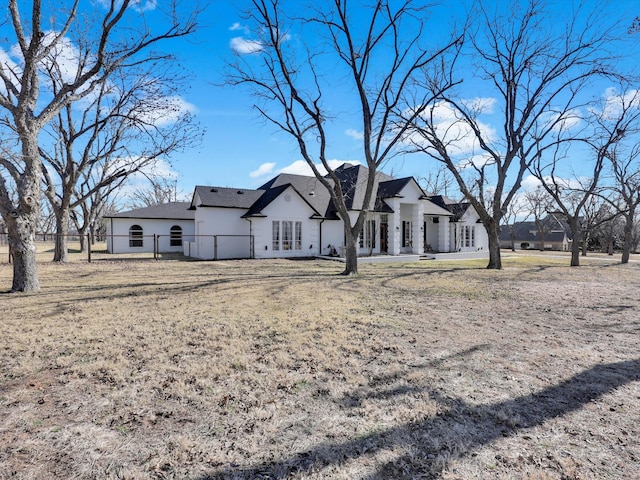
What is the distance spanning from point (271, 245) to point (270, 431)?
1870 centimetres

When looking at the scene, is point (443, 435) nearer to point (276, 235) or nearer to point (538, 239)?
point (276, 235)

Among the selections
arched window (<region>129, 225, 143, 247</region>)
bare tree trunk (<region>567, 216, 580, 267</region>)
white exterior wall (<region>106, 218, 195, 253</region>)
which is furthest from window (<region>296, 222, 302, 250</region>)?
bare tree trunk (<region>567, 216, 580, 267</region>)

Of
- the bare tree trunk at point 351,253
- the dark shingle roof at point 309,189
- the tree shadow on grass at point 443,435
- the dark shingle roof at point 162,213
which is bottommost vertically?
the tree shadow on grass at point 443,435

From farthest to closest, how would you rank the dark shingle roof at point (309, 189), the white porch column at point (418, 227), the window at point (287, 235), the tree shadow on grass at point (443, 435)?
the white porch column at point (418, 227) < the dark shingle roof at point (309, 189) < the window at point (287, 235) < the tree shadow on grass at point (443, 435)

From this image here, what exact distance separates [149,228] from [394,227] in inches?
733

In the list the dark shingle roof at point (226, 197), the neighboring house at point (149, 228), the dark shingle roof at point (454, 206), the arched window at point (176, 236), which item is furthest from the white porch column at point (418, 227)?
the arched window at point (176, 236)

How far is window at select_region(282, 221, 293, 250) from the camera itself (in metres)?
21.7

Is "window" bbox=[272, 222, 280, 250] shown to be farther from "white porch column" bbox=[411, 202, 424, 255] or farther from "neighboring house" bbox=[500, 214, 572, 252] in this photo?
"neighboring house" bbox=[500, 214, 572, 252]

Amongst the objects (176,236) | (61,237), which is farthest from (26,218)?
(176,236)

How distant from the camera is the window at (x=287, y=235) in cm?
2170

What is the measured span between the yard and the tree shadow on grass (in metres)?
0.01

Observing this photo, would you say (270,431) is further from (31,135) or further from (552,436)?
(31,135)

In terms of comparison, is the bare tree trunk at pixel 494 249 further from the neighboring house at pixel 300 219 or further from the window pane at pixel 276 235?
the window pane at pixel 276 235

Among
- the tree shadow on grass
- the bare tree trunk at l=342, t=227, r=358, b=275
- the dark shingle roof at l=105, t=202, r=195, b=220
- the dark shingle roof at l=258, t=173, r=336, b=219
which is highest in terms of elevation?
the dark shingle roof at l=258, t=173, r=336, b=219
